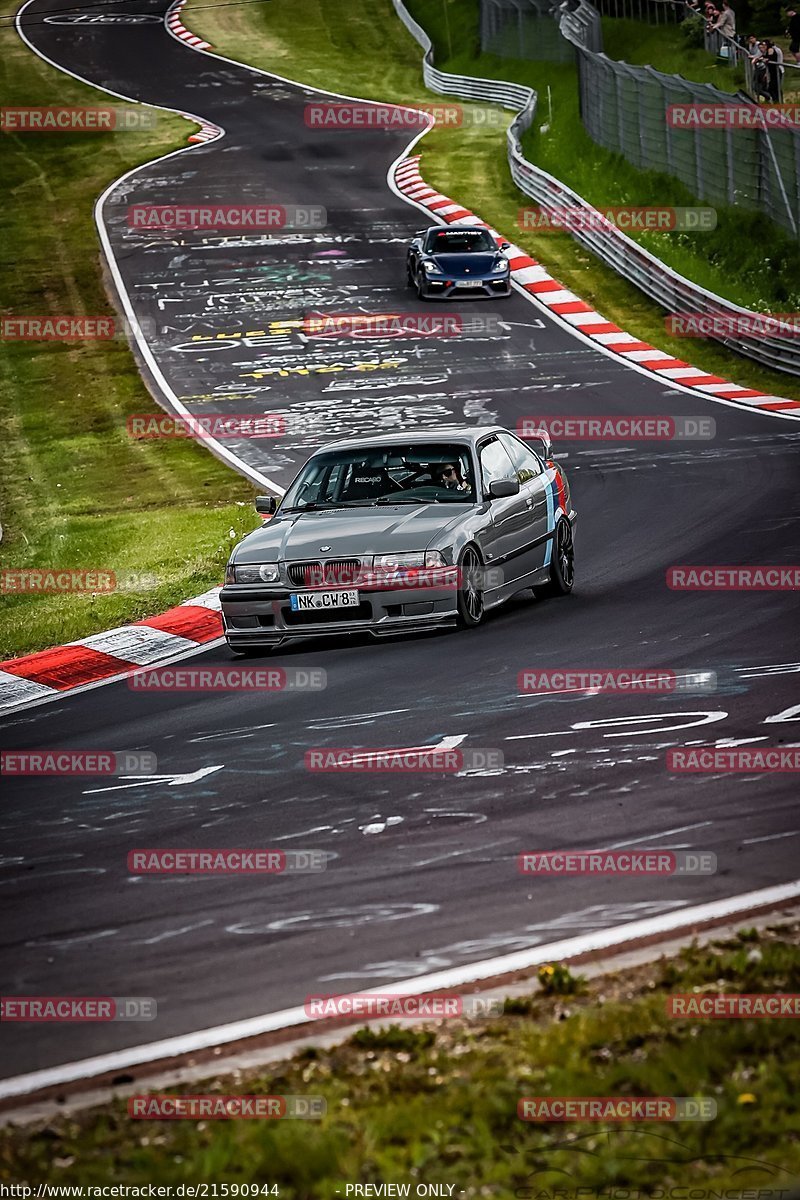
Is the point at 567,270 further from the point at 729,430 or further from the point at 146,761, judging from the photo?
the point at 146,761

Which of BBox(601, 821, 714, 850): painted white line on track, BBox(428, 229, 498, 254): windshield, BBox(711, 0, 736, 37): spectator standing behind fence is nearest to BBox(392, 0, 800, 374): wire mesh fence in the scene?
BBox(428, 229, 498, 254): windshield

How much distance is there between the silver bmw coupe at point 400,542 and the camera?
1188 centimetres

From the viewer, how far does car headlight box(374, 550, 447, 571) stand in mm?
11812

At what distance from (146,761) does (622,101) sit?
1131 inches

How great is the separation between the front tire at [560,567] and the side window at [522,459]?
0.47m

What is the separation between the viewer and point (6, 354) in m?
28.5

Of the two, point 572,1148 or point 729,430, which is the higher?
point 572,1148

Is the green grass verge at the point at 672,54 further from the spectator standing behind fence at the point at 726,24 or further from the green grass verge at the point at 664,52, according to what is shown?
the spectator standing behind fence at the point at 726,24

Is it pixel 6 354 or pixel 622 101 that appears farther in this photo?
pixel 622 101

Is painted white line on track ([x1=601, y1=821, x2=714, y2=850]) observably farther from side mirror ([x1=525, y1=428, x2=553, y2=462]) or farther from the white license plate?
side mirror ([x1=525, y1=428, x2=553, y2=462])

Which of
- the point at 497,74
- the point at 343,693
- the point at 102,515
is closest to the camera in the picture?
the point at 343,693

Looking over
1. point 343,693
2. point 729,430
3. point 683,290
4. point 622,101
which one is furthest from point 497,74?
point 343,693

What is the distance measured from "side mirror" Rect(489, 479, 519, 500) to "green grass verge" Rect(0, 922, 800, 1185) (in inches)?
276

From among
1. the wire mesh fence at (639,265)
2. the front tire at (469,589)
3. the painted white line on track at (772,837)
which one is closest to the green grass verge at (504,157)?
the wire mesh fence at (639,265)
